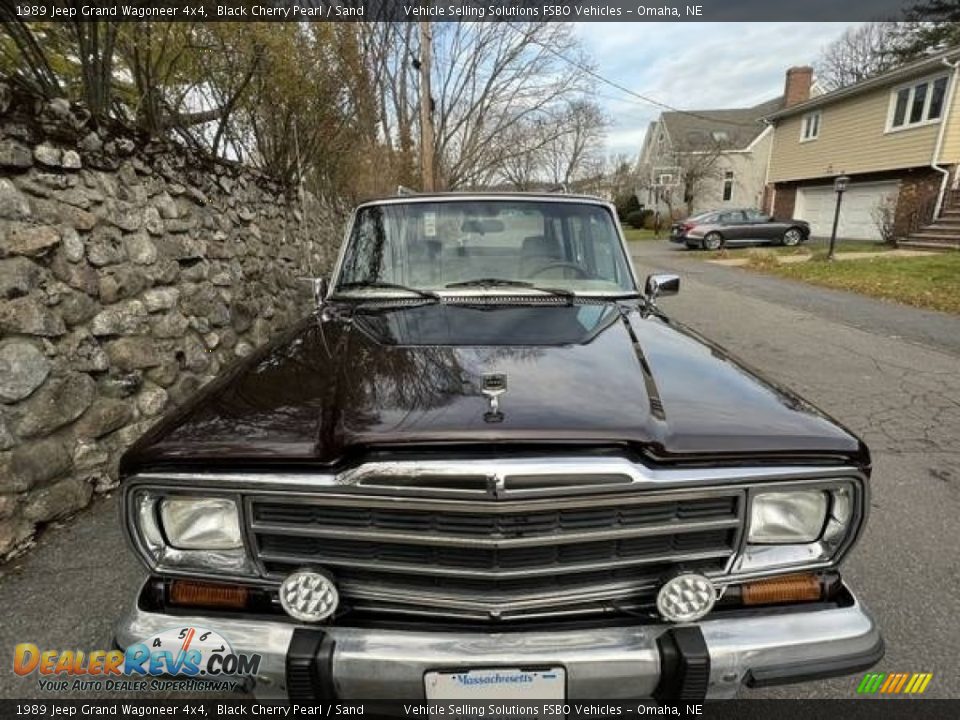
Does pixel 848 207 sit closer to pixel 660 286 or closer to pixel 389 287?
pixel 660 286

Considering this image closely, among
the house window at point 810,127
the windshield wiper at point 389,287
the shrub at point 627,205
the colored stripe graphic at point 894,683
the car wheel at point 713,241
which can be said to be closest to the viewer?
the colored stripe graphic at point 894,683

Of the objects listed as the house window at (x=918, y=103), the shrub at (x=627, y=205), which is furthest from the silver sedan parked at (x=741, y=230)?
the shrub at (x=627, y=205)

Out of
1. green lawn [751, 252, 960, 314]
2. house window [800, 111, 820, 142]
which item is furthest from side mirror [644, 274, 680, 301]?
house window [800, 111, 820, 142]

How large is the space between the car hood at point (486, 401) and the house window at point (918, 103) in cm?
2192

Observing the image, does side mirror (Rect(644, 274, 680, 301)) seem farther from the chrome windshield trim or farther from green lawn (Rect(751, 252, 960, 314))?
green lawn (Rect(751, 252, 960, 314))

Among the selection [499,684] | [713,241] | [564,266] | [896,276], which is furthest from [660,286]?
[713,241]

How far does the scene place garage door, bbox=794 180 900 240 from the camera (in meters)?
20.3

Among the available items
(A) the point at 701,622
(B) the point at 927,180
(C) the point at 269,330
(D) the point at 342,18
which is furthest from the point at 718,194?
(A) the point at 701,622

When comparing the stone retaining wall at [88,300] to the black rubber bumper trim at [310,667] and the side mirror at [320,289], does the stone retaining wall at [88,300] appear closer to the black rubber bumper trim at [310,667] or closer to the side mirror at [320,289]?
the side mirror at [320,289]

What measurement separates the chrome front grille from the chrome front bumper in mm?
88

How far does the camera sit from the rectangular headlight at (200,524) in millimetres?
1516

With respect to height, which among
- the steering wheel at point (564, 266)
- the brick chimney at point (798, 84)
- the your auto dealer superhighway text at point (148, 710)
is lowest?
the your auto dealer superhighway text at point (148, 710)

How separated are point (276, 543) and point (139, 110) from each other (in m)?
4.91

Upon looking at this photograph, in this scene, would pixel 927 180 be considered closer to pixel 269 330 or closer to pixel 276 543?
pixel 269 330
